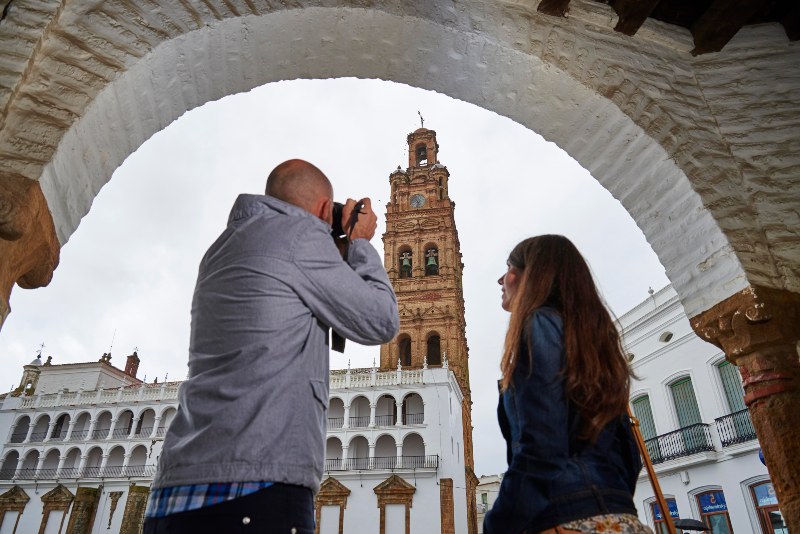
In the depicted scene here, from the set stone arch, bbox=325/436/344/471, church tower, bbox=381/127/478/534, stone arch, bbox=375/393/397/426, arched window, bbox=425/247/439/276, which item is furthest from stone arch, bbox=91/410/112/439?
arched window, bbox=425/247/439/276

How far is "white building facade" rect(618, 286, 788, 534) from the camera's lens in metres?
9.88

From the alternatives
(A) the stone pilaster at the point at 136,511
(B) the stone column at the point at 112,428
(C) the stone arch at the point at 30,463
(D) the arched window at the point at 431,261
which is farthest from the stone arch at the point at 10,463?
(D) the arched window at the point at 431,261

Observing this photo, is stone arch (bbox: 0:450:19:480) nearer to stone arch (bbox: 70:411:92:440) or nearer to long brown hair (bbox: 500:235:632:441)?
stone arch (bbox: 70:411:92:440)

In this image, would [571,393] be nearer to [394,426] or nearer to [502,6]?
[502,6]

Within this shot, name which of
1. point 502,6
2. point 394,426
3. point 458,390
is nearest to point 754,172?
point 502,6

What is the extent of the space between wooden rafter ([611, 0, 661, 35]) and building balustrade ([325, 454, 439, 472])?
20503mm

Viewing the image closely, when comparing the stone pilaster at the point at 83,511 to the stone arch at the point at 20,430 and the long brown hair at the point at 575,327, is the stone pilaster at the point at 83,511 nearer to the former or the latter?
the stone arch at the point at 20,430

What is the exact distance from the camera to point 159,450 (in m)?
20.0

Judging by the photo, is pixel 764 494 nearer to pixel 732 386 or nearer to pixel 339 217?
pixel 732 386

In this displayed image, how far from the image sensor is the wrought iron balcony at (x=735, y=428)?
9984 mm

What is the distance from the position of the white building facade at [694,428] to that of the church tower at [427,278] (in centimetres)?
1206

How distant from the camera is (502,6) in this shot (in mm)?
2650

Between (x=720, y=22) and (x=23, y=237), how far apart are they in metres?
3.36

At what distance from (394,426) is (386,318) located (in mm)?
22600
